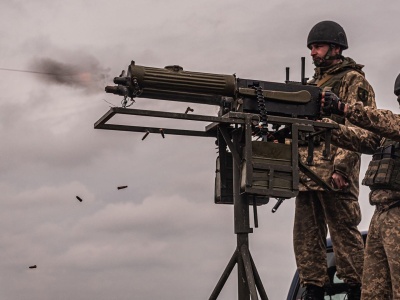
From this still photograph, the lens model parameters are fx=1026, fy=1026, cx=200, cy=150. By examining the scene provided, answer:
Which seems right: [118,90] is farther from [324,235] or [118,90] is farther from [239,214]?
[324,235]

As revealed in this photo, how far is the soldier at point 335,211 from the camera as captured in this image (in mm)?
10102

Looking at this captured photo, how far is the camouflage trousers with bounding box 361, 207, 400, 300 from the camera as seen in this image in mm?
9188

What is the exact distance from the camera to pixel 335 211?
33.2 feet

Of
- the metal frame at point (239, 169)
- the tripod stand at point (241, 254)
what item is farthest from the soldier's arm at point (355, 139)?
the tripod stand at point (241, 254)

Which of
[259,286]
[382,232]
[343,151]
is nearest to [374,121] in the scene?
[343,151]

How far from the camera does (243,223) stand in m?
9.12

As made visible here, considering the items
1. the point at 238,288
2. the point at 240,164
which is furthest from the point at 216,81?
the point at 238,288

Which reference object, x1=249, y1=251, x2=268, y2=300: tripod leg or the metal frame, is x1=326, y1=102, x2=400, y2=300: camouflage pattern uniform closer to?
the metal frame

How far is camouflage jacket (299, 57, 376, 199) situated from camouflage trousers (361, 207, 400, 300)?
79 cm

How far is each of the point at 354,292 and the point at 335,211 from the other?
0.82 meters

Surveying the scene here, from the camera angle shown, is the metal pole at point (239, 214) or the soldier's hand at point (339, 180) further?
the soldier's hand at point (339, 180)

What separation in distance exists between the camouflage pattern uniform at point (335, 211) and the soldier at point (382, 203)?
0.57 metres

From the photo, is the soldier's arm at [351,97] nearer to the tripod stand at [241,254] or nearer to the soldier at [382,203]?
the soldier at [382,203]

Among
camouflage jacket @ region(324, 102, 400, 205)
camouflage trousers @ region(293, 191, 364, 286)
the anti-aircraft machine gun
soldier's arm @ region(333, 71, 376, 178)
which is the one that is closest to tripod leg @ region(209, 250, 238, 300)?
the anti-aircraft machine gun
